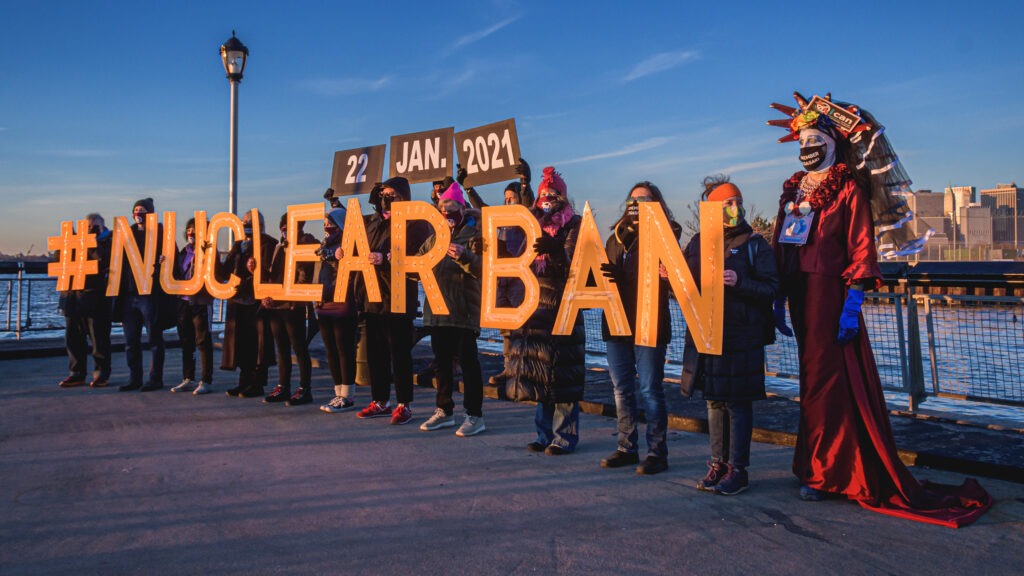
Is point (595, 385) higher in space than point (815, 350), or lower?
lower

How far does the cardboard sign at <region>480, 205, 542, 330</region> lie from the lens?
5512 millimetres

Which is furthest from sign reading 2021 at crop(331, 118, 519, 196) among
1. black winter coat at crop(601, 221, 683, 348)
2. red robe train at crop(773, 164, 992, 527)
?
red robe train at crop(773, 164, 992, 527)

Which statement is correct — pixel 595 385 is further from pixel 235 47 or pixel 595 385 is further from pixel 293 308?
pixel 235 47

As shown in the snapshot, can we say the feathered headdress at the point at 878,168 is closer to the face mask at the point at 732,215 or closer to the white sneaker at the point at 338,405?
the face mask at the point at 732,215

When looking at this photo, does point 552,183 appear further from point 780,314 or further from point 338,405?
point 338,405

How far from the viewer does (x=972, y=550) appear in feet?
11.2

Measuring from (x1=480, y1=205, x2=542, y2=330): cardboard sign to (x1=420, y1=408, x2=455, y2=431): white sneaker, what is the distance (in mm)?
1044

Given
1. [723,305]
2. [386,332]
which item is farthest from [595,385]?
[723,305]

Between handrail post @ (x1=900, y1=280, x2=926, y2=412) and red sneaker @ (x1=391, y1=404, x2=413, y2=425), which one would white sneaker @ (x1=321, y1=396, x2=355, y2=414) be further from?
handrail post @ (x1=900, y1=280, x2=926, y2=412)

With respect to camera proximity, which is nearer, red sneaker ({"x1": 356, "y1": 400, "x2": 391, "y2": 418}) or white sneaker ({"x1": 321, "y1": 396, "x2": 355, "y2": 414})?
red sneaker ({"x1": 356, "y1": 400, "x2": 391, "y2": 418})

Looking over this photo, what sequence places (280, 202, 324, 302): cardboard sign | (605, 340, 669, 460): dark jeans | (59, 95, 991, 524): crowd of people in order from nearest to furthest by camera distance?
(59, 95, 991, 524): crowd of people
(605, 340, 669, 460): dark jeans
(280, 202, 324, 302): cardboard sign

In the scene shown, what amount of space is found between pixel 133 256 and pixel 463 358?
489 centimetres

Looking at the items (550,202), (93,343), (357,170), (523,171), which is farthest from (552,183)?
(93,343)

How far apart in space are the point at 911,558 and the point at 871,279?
1609 millimetres
